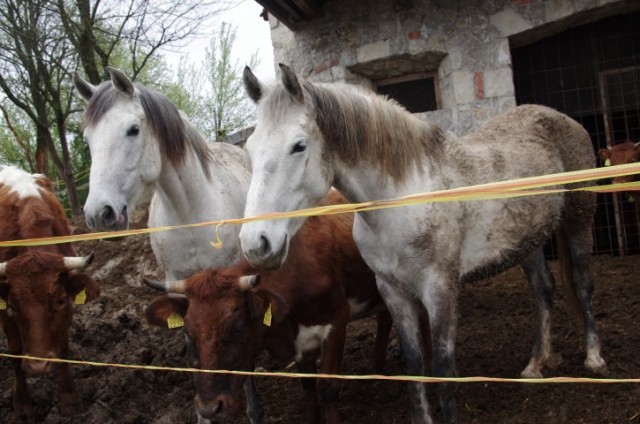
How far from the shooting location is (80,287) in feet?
15.5

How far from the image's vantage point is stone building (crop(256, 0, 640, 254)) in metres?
7.43

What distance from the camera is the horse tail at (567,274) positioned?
5.13 metres

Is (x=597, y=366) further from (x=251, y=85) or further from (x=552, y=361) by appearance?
(x=251, y=85)

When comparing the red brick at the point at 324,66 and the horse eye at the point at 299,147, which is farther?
the red brick at the point at 324,66

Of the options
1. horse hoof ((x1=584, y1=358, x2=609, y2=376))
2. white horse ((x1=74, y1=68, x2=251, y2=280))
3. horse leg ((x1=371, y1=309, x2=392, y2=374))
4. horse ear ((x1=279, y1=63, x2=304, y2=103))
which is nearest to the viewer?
horse ear ((x1=279, y1=63, x2=304, y2=103))

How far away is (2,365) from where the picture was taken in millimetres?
5762

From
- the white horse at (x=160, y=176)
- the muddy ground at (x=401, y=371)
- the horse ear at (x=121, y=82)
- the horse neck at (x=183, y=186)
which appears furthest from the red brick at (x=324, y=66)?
the horse ear at (x=121, y=82)

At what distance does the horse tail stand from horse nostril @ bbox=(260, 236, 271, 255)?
10.2 feet

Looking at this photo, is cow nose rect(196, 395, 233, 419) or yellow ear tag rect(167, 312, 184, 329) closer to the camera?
cow nose rect(196, 395, 233, 419)

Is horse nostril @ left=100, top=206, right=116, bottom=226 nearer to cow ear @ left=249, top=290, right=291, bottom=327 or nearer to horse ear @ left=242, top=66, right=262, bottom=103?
cow ear @ left=249, top=290, right=291, bottom=327

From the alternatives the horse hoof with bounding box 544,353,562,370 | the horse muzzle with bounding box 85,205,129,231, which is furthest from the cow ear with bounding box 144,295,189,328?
the horse hoof with bounding box 544,353,562,370

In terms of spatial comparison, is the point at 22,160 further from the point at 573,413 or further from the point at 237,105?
the point at 573,413

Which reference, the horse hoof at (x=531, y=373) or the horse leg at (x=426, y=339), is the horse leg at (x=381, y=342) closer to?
the horse leg at (x=426, y=339)

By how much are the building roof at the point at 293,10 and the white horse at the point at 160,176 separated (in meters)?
3.28
